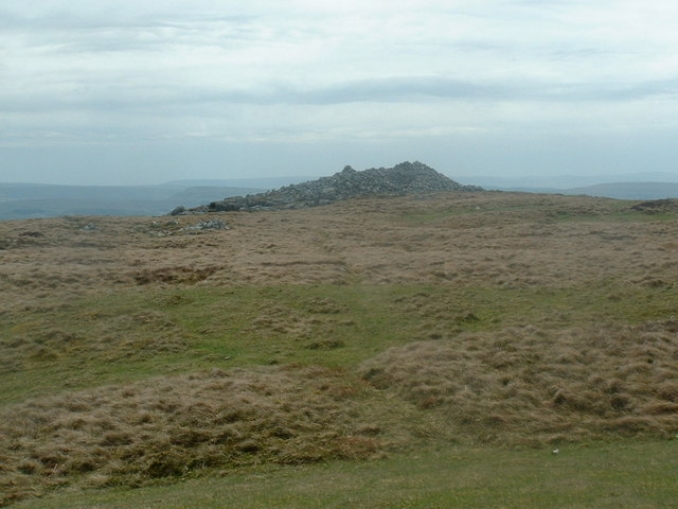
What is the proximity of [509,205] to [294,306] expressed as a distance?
48.8 meters

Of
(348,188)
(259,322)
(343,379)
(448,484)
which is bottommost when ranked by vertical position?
(343,379)

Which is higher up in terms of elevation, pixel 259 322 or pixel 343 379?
pixel 259 322

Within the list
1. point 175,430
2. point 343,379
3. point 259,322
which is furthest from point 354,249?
point 175,430

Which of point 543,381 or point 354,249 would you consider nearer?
point 543,381

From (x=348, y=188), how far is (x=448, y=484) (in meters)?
84.8

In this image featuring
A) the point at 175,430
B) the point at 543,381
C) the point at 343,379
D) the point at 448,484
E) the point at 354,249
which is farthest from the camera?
the point at 354,249

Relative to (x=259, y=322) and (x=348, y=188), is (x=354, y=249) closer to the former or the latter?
(x=259, y=322)

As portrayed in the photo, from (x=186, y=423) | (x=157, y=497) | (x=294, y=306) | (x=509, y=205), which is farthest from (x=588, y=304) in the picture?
(x=509, y=205)

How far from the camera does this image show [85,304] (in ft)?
111

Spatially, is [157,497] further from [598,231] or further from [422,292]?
[598,231]

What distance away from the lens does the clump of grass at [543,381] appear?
19219mm

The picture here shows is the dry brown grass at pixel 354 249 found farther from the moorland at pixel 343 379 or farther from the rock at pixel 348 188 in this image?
the rock at pixel 348 188

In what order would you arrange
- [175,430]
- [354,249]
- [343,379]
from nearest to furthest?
1. [175,430]
2. [343,379]
3. [354,249]

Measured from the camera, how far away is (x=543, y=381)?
72.9 ft
